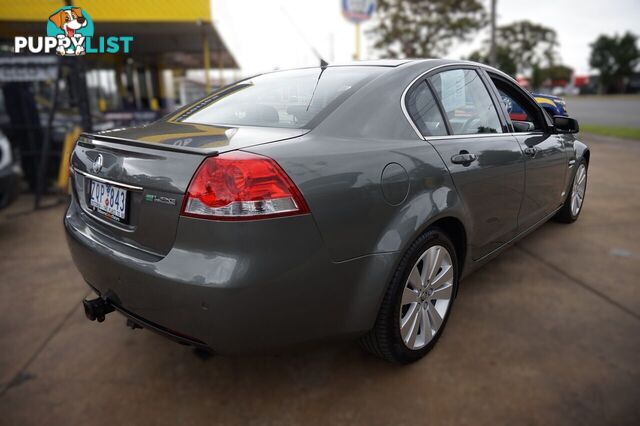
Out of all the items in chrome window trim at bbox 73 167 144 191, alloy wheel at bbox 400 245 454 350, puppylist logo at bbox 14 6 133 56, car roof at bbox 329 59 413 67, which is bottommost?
alloy wheel at bbox 400 245 454 350

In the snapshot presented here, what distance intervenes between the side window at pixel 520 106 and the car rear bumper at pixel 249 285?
75.5 inches

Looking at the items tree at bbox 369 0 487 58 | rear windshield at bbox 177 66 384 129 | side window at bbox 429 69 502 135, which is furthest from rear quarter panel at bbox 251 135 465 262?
Result: tree at bbox 369 0 487 58

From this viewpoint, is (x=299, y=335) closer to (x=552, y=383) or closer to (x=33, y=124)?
(x=552, y=383)

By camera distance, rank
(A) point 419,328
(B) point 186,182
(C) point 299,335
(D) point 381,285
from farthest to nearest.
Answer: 1. (A) point 419,328
2. (D) point 381,285
3. (C) point 299,335
4. (B) point 186,182

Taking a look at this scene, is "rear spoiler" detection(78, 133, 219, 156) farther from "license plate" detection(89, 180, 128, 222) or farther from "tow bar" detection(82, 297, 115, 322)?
"tow bar" detection(82, 297, 115, 322)

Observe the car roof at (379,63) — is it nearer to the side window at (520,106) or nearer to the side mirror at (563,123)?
the side window at (520,106)

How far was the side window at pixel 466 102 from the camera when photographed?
2436 millimetres

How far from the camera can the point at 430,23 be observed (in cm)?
3114

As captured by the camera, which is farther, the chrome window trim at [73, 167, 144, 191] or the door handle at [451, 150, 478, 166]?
the door handle at [451, 150, 478, 166]

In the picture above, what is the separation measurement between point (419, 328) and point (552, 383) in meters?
0.62

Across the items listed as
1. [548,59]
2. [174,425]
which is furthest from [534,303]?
[548,59]

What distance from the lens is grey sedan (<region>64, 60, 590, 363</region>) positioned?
1.57 metres

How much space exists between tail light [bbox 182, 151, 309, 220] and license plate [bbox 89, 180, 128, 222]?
0.40 metres

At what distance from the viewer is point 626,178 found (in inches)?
259
